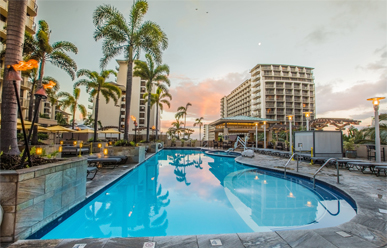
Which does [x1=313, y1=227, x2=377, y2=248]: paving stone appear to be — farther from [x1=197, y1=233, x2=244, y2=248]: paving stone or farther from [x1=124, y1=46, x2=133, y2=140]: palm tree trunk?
[x1=124, y1=46, x2=133, y2=140]: palm tree trunk

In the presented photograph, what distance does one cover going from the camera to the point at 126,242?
2.18 m

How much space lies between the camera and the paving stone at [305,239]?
6.91ft

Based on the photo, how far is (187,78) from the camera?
26.0 metres

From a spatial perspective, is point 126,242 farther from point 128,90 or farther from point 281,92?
point 281,92

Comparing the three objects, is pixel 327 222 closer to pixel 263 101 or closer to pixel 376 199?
pixel 376 199

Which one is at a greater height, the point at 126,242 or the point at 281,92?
the point at 281,92

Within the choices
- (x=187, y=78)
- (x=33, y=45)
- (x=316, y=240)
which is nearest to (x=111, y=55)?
(x=33, y=45)

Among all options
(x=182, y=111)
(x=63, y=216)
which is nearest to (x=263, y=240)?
(x=63, y=216)

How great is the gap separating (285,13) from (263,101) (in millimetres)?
Answer: 46100

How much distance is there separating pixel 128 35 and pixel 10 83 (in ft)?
28.5

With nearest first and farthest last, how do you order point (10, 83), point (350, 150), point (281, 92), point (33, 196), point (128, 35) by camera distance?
point (33, 196) → point (10, 83) → point (128, 35) → point (350, 150) → point (281, 92)

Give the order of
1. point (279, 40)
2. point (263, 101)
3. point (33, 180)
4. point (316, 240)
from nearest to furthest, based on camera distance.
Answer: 1. point (316, 240)
2. point (33, 180)
3. point (279, 40)
4. point (263, 101)

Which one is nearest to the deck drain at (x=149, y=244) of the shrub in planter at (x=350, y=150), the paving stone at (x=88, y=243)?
the paving stone at (x=88, y=243)

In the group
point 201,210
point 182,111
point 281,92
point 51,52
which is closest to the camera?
point 201,210
